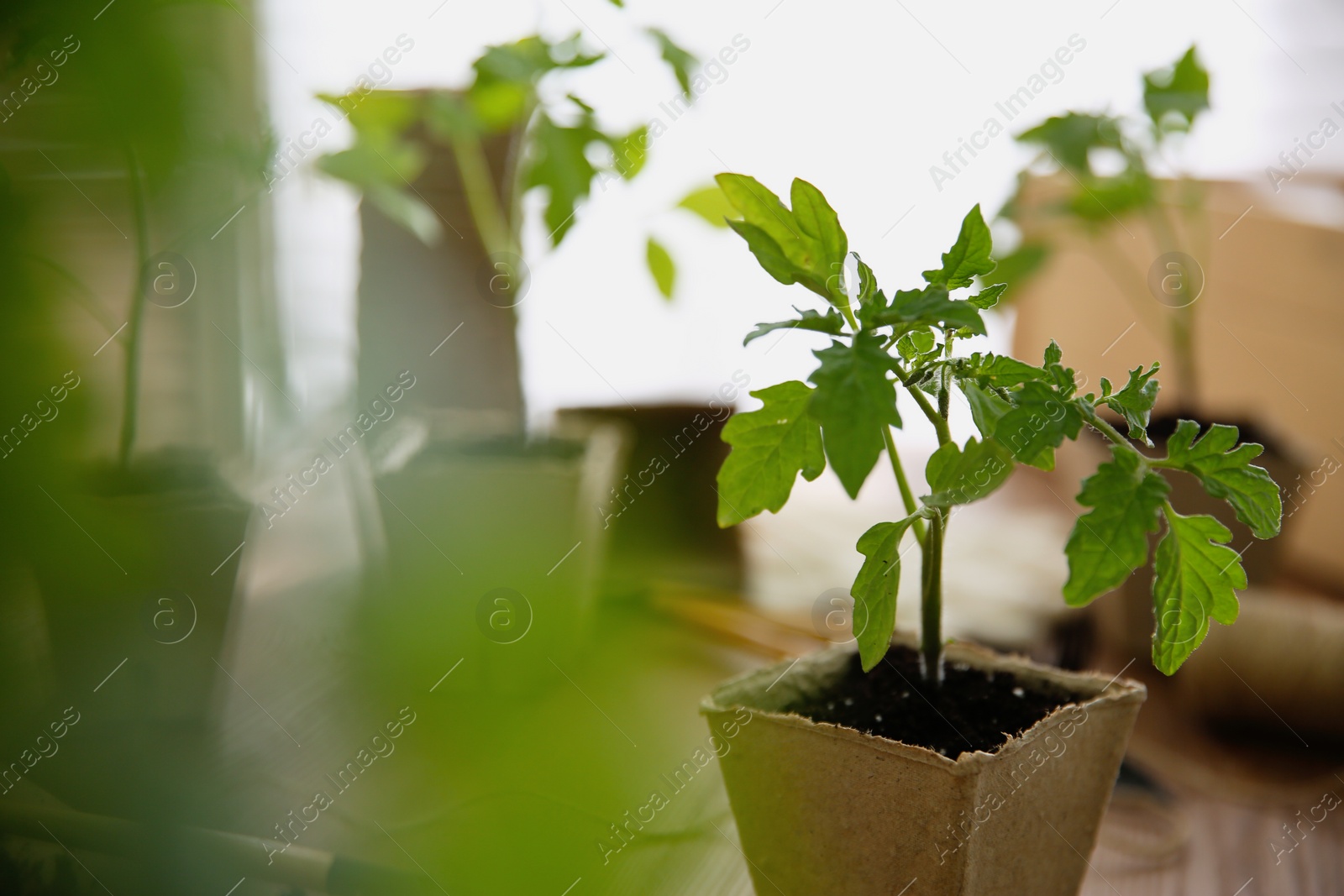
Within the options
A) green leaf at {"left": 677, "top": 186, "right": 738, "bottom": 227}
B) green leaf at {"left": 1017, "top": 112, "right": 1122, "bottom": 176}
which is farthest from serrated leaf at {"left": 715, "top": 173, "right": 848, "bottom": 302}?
green leaf at {"left": 1017, "top": 112, "right": 1122, "bottom": 176}

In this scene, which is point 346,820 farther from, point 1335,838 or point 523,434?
point 1335,838

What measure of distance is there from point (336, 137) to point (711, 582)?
1.05 metres

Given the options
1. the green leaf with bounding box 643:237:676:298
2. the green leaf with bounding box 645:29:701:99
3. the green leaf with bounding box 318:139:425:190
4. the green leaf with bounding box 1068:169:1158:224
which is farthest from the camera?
the green leaf with bounding box 1068:169:1158:224

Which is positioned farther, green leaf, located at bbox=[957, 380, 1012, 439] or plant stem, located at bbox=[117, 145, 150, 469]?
plant stem, located at bbox=[117, 145, 150, 469]

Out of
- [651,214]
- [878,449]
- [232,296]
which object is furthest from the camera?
[232,296]

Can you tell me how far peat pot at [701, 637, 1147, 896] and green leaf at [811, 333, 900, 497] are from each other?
0.17m

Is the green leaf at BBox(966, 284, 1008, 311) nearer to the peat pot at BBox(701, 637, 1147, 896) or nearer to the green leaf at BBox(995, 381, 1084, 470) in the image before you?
the green leaf at BBox(995, 381, 1084, 470)

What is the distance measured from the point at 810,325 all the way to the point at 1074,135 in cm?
96

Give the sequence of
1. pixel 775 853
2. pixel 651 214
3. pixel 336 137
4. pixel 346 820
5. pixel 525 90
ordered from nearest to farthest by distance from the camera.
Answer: pixel 775 853, pixel 346 820, pixel 525 90, pixel 651 214, pixel 336 137

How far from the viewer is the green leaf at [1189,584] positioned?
1.36 feet

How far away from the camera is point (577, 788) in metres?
0.76

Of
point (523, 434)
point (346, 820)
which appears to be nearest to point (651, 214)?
point (523, 434)

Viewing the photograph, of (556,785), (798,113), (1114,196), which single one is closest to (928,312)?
(556,785)

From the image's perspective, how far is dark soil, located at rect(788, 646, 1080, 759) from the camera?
Answer: 0.50m
